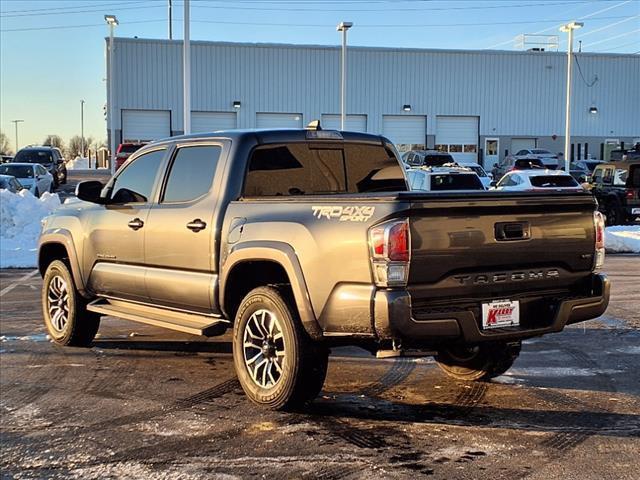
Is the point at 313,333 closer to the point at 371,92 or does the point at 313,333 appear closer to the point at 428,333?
the point at 428,333

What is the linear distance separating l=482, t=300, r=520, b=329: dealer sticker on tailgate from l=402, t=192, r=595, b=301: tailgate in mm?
65

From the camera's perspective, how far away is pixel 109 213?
7.11 m

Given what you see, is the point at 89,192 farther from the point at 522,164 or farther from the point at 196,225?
the point at 522,164

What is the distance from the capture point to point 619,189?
2045cm

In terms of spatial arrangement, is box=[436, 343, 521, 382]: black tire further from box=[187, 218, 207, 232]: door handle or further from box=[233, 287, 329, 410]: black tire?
box=[187, 218, 207, 232]: door handle

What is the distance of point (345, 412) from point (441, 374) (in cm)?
144

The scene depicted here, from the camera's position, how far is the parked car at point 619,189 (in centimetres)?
2002

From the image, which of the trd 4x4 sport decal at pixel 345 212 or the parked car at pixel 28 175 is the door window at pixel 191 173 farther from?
the parked car at pixel 28 175

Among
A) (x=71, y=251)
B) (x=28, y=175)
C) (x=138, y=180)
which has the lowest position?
(x=71, y=251)

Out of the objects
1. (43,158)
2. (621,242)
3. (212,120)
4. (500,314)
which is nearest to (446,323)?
(500,314)

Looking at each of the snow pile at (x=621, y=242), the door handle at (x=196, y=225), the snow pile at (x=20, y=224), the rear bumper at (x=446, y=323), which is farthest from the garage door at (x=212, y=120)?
the rear bumper at (x=446, y=323)

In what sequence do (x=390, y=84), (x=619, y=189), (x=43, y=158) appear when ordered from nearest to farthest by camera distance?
(x=619, y=189), (x=43, y=158), (x=390, y=84)

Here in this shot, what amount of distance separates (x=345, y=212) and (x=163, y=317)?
2346 mm

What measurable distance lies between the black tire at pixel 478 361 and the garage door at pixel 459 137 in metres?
46.1
